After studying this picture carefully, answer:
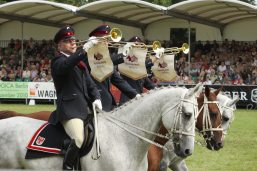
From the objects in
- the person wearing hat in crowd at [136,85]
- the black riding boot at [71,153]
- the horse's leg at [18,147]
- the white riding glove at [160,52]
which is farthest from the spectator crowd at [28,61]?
the black riding boot at [71,153]

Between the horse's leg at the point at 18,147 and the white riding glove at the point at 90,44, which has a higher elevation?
the white riding glove at the point at 90,44

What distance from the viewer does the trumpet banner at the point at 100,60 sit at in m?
5.17

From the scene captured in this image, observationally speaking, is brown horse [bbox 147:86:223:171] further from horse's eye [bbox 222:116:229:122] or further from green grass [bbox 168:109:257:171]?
green grass [bbox 168:109:257:171]

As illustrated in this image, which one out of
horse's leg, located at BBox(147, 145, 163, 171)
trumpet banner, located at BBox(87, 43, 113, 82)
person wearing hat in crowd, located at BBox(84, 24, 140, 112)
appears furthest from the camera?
person wearing hat in crowd, located at BBox(84, 24, 140, 112)

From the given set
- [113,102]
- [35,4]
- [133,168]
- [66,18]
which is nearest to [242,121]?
[113,102]

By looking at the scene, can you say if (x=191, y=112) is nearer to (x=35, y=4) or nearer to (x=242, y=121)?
(x=242, y=121)

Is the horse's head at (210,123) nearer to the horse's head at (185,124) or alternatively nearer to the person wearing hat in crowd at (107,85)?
the person wearing hat in crowd at (107,85)

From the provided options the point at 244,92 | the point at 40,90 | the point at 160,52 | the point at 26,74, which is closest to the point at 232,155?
the point at 160,52

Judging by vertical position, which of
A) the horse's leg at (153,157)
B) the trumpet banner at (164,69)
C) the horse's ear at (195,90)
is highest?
the trumpet banner at (164,69)

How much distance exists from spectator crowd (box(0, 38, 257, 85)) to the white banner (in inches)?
24.4

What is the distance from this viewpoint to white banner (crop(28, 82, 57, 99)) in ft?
79.6

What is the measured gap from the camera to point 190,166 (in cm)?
917

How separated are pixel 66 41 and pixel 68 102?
2.45 feet

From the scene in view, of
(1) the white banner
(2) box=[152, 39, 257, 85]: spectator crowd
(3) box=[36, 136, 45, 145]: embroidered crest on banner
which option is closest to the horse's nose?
(3) box=[36, 136, 45, 145]: embroidered crest on banner
